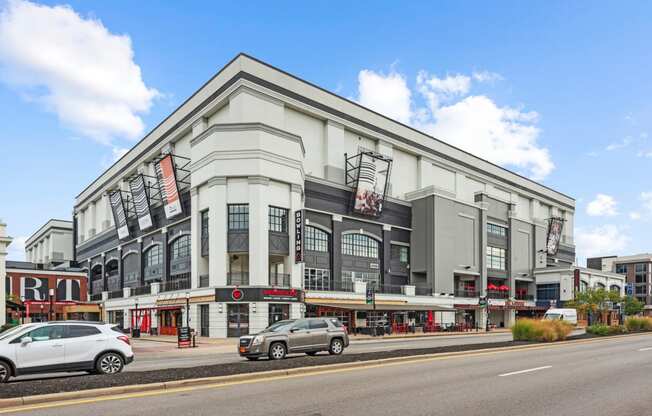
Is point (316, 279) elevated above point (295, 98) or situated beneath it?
situated beneath

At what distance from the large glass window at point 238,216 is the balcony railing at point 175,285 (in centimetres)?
967

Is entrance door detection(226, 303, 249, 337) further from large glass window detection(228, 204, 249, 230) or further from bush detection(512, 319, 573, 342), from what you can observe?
bush detection(512, 319, 573, 342)

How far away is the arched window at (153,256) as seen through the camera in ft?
201

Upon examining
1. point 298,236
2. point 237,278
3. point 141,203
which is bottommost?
point 237,278

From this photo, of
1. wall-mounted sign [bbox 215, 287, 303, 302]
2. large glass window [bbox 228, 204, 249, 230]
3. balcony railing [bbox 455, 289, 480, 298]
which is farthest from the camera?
balcony railing [bbox 455, 289, 480, 298]

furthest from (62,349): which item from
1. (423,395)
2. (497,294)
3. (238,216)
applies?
(497,294)

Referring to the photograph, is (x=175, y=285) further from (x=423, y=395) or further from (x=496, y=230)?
(x=423, y=395)

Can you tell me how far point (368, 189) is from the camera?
57.2 m

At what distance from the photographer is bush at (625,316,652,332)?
42.1 metres

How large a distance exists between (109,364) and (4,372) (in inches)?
98.2

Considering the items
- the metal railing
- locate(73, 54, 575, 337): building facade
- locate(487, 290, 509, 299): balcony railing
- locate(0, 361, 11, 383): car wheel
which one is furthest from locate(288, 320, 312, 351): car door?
locate(487, 290, 509, 299): balcony railing

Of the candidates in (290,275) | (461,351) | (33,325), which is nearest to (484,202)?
(290,275)

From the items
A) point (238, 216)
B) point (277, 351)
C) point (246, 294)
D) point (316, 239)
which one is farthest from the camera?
point (316, 239)

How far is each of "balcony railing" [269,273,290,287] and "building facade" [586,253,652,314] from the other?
10108cm
